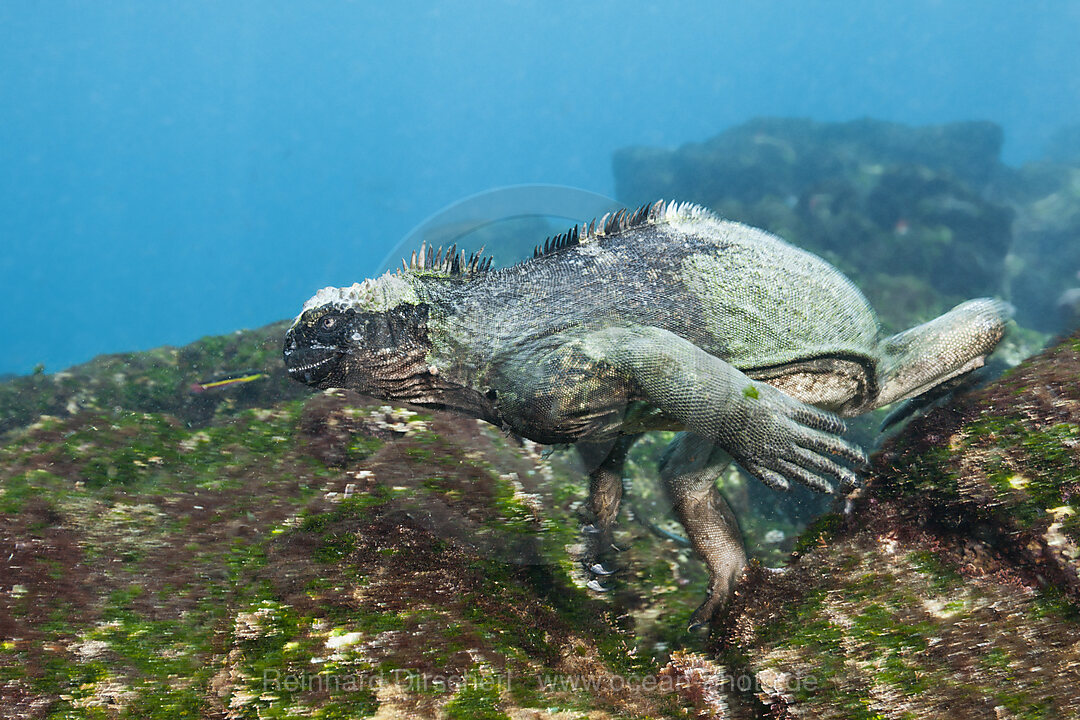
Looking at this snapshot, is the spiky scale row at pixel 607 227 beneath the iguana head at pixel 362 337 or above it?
above

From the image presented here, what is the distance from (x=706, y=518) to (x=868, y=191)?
53.5 feet

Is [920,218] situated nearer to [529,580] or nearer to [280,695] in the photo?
[529,580]

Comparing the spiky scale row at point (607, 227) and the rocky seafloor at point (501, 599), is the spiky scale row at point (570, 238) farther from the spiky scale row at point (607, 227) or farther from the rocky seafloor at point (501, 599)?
the rocky seafloor at point (501, 599)

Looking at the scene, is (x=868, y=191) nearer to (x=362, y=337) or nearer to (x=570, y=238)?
(x=570, y=238)

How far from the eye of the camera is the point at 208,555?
3.04 metres

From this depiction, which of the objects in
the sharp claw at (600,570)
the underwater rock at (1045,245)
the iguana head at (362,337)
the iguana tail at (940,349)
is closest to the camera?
the iguana head at (362,337)

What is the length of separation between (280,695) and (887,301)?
7969mm

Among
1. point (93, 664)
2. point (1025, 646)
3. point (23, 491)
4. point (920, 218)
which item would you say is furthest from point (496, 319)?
point (920, 218)

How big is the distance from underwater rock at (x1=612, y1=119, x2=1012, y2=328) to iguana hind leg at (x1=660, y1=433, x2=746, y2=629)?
2720 millimetres

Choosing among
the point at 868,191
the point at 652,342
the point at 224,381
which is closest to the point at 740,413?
the point at 652,342

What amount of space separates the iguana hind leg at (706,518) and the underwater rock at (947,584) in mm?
309

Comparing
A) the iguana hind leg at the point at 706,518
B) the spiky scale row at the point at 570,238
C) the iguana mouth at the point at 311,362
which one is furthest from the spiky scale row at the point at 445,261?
the iguana hind leg at the point at 706,518

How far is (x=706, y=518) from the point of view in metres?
3.45

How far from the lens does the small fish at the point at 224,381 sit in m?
6.28
